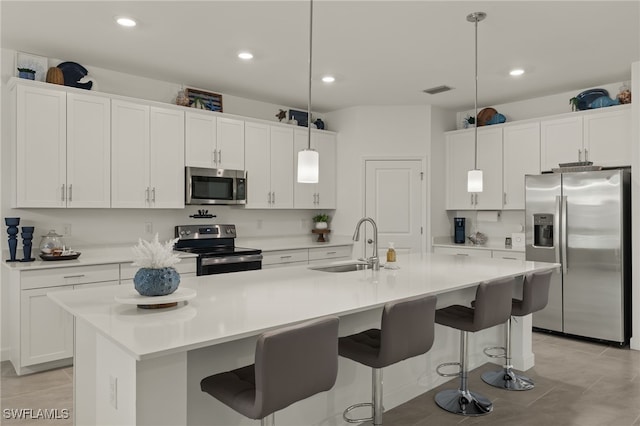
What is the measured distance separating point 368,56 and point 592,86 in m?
2.66

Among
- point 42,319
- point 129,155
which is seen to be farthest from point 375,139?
point 42,319

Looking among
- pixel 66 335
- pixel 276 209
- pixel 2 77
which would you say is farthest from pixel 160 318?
pixel 276 209

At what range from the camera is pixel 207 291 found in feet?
7.93

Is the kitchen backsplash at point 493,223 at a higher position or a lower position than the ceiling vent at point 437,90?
lower

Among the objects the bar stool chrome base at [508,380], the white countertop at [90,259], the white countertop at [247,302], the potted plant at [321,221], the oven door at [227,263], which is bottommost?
the bar stool chrome base at [508,380]

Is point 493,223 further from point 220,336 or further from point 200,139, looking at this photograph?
point 220,336

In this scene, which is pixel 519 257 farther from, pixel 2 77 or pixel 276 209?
pixel 2 77

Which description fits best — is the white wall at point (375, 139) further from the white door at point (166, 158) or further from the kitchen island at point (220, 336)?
the kitchen island at point (220, 336)

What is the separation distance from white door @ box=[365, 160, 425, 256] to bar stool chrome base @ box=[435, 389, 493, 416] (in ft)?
9.29

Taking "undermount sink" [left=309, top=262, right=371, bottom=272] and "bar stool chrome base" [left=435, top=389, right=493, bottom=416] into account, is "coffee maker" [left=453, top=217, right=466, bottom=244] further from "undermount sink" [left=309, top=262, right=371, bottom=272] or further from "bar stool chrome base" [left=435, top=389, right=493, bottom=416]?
"bar stool chrome base" [left=435, top=389, right=493, bottom=416]

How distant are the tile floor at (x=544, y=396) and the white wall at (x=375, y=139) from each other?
2747 mm

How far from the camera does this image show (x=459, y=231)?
19.7ft

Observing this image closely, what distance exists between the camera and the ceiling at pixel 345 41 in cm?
312

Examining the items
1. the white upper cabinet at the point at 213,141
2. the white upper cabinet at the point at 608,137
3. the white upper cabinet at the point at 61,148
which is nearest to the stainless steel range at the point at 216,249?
the white upper cabinet at the point at 213,141
